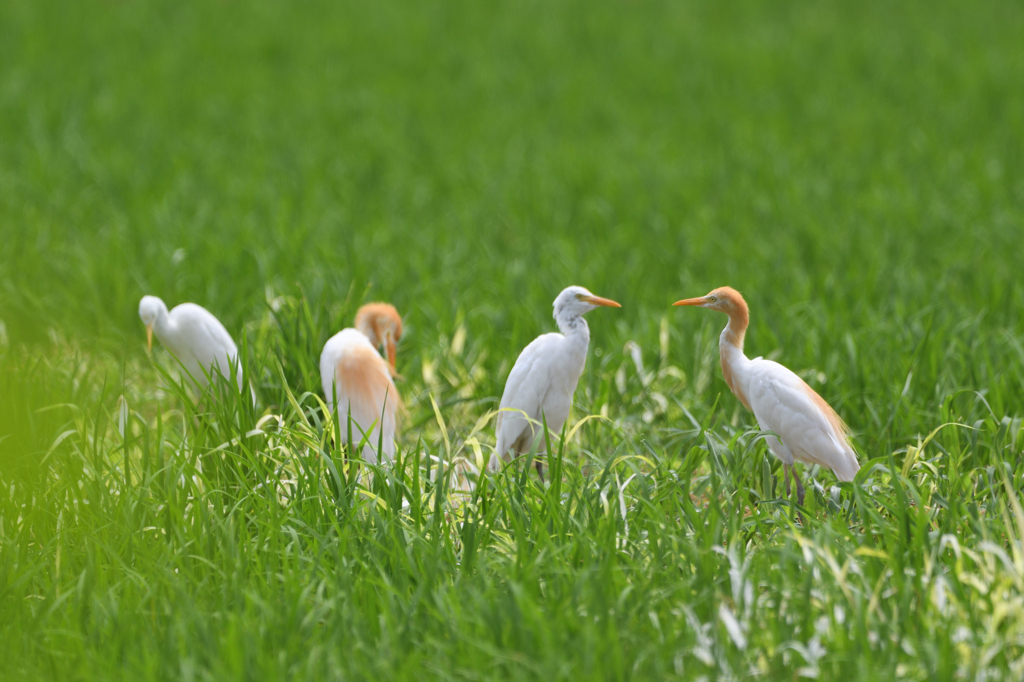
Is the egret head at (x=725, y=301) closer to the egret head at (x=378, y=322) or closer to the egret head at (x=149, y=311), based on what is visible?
the egret head at (x=378, y=322)

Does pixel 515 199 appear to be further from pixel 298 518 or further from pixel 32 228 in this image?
pixel 298 518

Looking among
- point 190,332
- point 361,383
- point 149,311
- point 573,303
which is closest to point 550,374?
point 573,303

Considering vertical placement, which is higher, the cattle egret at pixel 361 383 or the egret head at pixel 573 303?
the egret head at pixel 573 303

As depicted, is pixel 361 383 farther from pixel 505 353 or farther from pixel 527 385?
pixel 505 353

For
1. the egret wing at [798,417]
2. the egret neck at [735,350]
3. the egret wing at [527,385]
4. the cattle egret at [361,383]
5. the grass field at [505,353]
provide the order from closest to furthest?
the grass field at [505,353], the egret wing at [798,417], the egret neck at [735,350], the egret wing at [527,385], the cattle egret at [361,383]

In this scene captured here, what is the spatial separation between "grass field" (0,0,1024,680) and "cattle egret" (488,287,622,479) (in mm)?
259

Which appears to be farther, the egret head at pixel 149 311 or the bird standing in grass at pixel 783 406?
the egret head at pixel 149 311

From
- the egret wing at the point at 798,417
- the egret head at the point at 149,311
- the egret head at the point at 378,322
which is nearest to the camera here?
the egret wing at the point at 798,417

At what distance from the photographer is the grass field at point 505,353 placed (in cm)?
246

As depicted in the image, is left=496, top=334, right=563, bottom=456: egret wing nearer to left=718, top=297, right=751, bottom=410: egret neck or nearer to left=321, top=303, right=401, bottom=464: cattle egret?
left=321, top=303, right=401, bottom=464: cattle egret

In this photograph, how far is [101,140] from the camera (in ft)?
32.0

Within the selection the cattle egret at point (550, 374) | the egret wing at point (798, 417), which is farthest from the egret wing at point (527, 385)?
the egret wing at point (798, 417)

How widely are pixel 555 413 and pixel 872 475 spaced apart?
1341 millimetres

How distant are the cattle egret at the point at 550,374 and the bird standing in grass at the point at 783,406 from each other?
430mm
